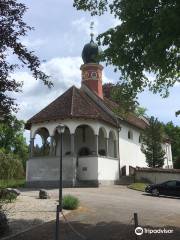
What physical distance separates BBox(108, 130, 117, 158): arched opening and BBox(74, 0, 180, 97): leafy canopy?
2426cm

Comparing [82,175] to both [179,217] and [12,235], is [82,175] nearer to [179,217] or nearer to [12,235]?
[179,217]

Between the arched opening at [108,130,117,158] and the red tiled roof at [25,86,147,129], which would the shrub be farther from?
the arched opening at [108,130,117,158]

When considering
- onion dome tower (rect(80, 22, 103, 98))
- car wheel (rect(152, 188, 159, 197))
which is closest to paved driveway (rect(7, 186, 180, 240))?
car wheel (rect(152, 188, 159, 197))

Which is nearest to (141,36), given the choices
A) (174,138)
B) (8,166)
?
(8,166)

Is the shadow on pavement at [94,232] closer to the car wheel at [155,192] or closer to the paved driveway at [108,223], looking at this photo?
the paved driveway at [108,223]

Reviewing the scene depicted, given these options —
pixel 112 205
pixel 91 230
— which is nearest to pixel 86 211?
pixel 112 205

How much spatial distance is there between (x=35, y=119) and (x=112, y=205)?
19.6 m

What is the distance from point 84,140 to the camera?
40438mm

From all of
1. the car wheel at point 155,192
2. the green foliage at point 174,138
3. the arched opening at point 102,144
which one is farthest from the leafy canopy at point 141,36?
the green foliage at point 174,138

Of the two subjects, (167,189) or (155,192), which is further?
(155,192)

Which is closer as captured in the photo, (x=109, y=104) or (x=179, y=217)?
(x=179, y=217)

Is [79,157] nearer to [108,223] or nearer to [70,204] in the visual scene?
[70,204]

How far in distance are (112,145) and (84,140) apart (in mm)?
3089

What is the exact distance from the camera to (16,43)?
10.2 metres
